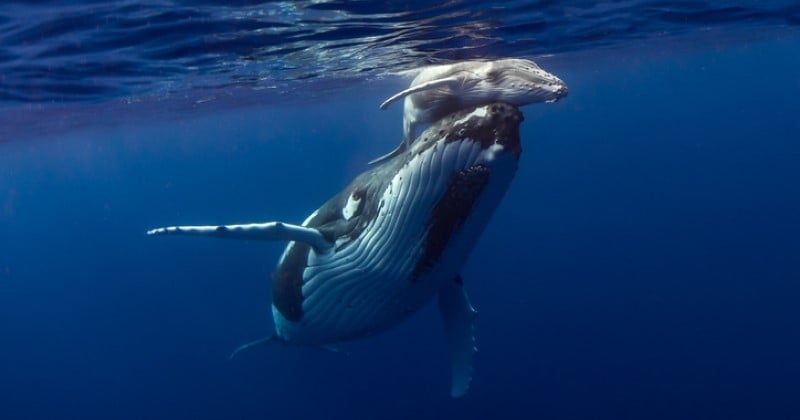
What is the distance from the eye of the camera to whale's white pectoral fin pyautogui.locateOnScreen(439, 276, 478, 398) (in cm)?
777

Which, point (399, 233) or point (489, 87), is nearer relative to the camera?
point (489, 87)

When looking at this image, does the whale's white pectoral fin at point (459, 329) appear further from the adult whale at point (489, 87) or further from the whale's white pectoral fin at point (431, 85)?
the whale's white pectoral fin at point (431, 85)

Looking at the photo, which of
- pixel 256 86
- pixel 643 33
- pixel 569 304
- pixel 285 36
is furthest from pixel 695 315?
pixel 285 36

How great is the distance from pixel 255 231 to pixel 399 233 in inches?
53.1

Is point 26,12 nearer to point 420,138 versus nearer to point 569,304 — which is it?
point 420,138

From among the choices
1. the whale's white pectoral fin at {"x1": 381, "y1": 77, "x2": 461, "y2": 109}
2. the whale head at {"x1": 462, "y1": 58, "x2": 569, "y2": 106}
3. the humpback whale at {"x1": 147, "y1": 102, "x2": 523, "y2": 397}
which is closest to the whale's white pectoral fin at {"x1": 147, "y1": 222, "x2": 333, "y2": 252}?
the humpback whale at {"x1": 147, "y1": 102, "x2": 523, "y2": 397}

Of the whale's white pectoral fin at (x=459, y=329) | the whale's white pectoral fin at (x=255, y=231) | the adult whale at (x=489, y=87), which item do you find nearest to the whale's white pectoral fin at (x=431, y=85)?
the adult whale at (x=489, y=87)

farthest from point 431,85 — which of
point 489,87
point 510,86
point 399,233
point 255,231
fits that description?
point 255,231

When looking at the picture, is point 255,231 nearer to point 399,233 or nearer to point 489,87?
point 399,233

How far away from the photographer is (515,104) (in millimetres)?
5238

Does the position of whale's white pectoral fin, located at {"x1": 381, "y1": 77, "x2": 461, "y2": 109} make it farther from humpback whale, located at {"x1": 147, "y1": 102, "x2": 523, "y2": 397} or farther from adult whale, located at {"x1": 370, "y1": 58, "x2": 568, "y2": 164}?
humpback whale, located at {"x1": 147, "y1": 102, "x2": 523, "y2": 397}

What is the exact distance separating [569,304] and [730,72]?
38.6m

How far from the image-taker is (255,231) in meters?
5.89

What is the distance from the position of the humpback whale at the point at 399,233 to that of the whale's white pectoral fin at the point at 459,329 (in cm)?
2
